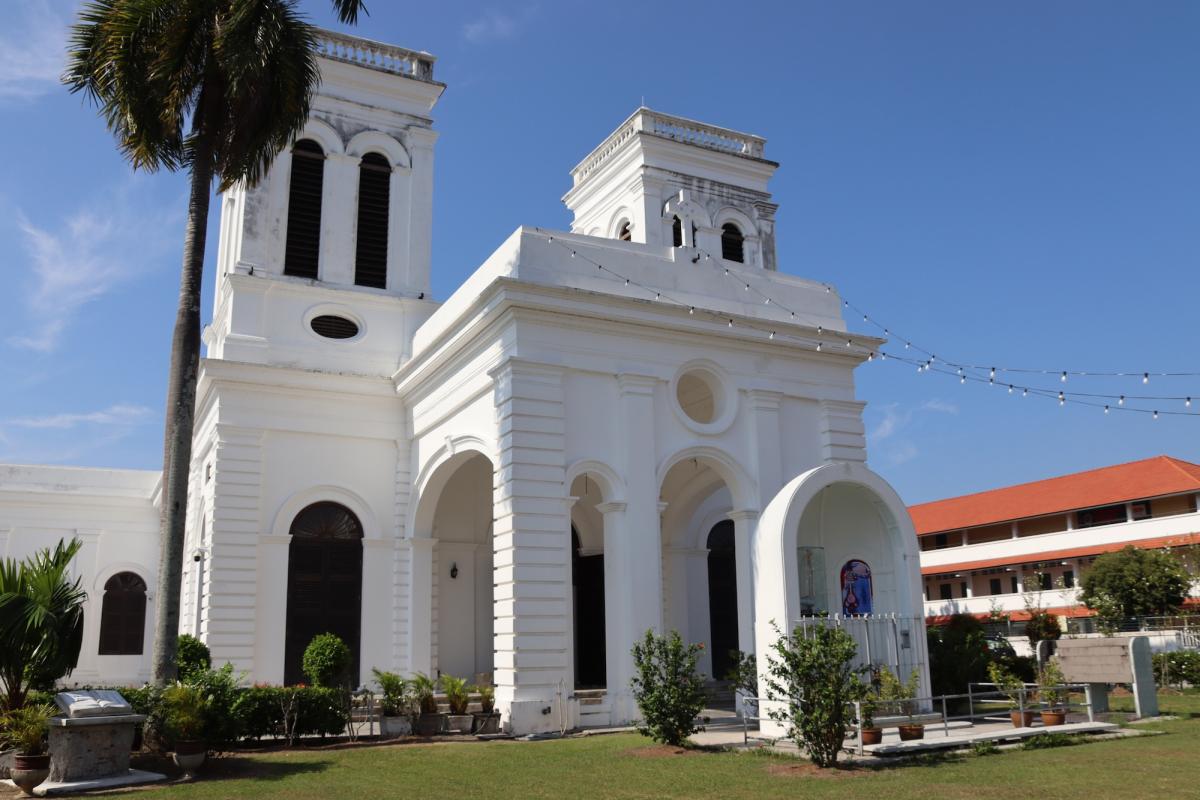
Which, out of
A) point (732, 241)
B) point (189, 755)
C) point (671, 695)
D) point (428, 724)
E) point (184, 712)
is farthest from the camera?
point (732, 241)

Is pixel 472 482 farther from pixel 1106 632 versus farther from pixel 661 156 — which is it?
pixel 1106 632

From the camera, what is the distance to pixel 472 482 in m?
24.2

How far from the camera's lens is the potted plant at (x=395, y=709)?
16.8 metres

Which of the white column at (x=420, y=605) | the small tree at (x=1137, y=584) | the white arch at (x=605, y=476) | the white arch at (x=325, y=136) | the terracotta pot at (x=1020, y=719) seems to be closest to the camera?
the terracotta pot at (x=1020, y=719)

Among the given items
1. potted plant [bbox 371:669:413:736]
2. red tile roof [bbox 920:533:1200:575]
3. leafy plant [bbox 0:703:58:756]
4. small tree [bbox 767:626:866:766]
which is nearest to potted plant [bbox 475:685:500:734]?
potted plant [bbox 371:669:413:736]

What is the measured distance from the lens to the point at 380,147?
2636cm

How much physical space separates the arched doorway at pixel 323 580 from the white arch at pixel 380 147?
904 centimetres

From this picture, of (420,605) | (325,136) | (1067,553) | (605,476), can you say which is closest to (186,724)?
(605,476)

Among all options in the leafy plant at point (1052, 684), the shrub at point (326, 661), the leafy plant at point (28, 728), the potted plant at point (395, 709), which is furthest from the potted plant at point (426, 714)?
the leafy plant at point (1052, 684)

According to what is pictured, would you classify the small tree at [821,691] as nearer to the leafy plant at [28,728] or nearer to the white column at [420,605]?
the leafy plant at [28,728]

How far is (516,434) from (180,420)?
532 centimetres

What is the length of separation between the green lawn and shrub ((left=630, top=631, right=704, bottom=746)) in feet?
1.13

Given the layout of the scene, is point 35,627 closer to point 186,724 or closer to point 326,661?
point 186,724

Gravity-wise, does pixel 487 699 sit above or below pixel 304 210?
below
